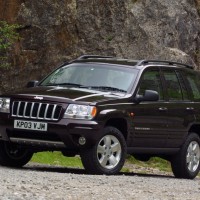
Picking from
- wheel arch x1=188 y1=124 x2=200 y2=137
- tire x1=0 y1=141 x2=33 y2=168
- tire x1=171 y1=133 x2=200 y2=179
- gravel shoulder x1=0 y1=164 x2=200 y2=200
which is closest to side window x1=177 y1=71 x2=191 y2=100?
wheel arch x1=188 y1=124 x2=200 y2=137

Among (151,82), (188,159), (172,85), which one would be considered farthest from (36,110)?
(188,159)

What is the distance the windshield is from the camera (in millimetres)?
13398

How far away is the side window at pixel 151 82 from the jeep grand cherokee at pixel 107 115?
0.02 metres

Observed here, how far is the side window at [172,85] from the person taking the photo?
14.5 metres

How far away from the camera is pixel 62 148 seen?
41.1 feet

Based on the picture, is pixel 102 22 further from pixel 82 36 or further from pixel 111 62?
pixel 111 62

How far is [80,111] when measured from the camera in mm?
12320

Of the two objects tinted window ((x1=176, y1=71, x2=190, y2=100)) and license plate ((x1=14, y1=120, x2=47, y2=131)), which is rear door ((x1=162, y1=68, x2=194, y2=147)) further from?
license plate ((x1=14, y1=120, x2=47, y2=131))

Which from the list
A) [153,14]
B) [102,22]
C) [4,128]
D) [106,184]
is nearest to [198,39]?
[153,14]

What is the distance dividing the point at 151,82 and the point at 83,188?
14.3 feet

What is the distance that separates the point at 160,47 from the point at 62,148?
11052mm

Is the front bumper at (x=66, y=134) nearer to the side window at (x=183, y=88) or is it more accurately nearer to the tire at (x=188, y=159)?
the tire at (x=188, y=159)

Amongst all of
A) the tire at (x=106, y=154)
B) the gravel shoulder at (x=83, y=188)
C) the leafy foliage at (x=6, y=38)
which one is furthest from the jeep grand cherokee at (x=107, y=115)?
the leafy foliage at (x=6, y=38)

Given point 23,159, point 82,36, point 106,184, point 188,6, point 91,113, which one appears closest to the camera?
point 106,184
